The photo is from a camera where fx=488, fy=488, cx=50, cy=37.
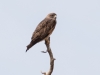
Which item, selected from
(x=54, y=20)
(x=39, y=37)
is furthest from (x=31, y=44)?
(x=54, y=20)

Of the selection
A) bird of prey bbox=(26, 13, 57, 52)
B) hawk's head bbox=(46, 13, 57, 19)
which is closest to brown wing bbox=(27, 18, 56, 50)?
bird of prey bbox=(26, 13, 57, 52)

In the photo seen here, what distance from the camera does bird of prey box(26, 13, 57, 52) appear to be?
21.4 m

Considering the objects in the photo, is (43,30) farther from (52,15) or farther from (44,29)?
(52,15)

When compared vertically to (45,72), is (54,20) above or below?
above

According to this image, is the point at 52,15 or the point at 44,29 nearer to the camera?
the point at 44,29

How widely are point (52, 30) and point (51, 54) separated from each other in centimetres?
195

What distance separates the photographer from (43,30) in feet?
71.5

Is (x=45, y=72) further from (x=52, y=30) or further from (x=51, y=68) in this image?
(x=52, y=30)

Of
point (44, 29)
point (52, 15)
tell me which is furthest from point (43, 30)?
point (52, 15)

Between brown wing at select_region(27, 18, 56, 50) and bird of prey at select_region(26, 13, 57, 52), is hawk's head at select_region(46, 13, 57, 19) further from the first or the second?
brown wing at select_region(27, 18, 56, 50)

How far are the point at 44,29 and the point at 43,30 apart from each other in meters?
0.10

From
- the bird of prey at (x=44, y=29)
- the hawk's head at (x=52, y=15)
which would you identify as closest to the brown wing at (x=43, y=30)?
the bird of prey at (x=44, y=29)

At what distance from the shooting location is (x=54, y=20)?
22.5 m

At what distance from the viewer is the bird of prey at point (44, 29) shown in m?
21.4
